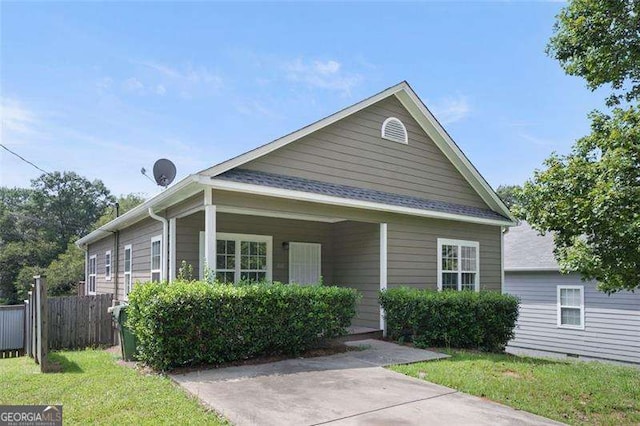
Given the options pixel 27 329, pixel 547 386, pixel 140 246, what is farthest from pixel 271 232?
pixel 547 386

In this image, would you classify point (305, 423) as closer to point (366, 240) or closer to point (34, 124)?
point (366, 240)

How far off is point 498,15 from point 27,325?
13116mm

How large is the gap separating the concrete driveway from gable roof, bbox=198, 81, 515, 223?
3.56 m

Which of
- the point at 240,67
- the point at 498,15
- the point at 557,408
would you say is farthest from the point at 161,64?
the point at 557,408

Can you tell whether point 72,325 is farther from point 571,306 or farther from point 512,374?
point 571,306

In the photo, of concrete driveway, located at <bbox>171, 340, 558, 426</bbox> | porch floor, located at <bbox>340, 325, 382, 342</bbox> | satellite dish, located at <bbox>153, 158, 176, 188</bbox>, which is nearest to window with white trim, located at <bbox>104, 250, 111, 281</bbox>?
satellite dish, located at <bbox>153, 158, 176, 188</bbox>

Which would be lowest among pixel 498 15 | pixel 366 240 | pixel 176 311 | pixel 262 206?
pixel 176 311

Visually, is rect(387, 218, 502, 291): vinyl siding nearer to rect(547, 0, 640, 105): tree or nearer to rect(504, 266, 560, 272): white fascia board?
rect(504, 266, 560, 272): white fascia board

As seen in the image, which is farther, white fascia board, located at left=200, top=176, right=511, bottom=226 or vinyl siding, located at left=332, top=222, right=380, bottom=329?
vinyl siding, located at left=332, top=222, right=380, bottom=329

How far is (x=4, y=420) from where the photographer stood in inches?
177

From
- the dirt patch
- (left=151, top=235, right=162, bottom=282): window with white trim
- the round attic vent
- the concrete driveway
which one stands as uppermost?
the round attic vent

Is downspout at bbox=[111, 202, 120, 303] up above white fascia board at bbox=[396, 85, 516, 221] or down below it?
below

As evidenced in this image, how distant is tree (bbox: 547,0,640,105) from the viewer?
6082mm

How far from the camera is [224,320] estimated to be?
6762mm
